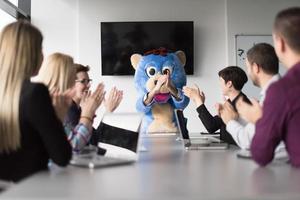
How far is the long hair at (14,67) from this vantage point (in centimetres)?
122

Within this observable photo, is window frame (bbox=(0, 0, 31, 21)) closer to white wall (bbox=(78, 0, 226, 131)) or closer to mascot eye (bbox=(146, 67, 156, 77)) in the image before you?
white wall (bbox=(78, 0, 226, 131))

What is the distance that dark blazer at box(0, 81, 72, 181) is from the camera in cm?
118

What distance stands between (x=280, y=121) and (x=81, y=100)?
0.96 metres

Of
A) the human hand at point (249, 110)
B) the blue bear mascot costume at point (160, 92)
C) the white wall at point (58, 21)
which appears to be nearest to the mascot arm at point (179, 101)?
the blue bear mascot costume at point (160, 92)

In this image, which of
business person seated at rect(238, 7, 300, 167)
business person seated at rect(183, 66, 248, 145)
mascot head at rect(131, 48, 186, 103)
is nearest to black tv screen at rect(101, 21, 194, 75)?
mascot head at rect(131, 48, 186, 103)

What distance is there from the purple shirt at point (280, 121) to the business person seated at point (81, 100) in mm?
627

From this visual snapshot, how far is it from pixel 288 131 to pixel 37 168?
68cm

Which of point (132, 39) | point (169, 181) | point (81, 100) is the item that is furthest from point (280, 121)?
point (132, 39)

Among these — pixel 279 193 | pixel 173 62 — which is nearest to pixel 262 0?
pixel 173 62

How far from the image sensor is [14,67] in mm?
1267

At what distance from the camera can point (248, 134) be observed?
5.02ft

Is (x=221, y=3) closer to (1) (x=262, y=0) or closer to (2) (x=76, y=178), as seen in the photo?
(1) (x=262, y=0)

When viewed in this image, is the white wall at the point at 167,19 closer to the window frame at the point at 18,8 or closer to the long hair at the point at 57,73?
the window frame at the point at 18,8

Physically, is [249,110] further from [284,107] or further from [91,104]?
[91,104]
